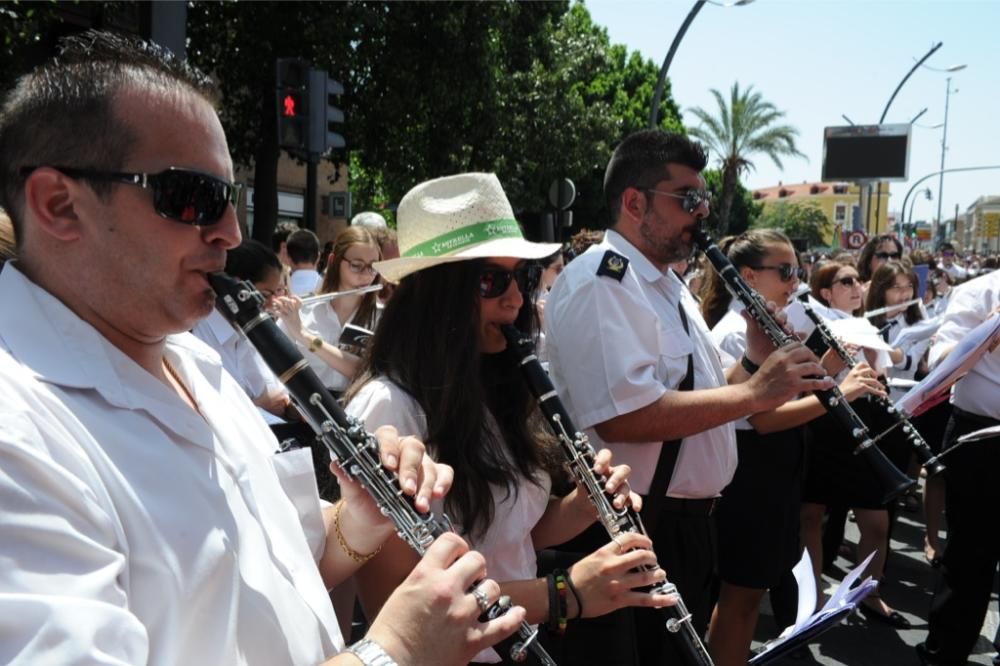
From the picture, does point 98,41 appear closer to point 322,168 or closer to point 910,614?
point 910,614

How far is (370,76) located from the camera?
47.2 ft

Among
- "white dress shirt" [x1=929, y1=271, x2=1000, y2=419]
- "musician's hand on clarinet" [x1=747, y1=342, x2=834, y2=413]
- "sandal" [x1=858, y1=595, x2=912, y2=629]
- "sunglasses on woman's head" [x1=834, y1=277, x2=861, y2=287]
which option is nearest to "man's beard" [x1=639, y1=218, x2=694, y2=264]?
"musician's hand on clarinet" [x1=747, y1=342, x2=834, y2=413]

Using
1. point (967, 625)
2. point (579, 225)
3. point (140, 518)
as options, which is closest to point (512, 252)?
point (140, 518)

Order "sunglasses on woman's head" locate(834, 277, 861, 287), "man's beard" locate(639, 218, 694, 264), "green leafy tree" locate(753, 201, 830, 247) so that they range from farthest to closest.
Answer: "green leafy tree" locate(753, 201, 830, 247)
"sunglasses on woman's head" locate(834, 277, 861, 287)
"man's beard" locate(639, 218, 694, 264)

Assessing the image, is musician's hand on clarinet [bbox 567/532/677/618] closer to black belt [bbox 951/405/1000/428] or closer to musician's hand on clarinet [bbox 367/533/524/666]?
musician's hand on clarinet [bbox 367/533/524/666]

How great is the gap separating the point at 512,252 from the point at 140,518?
1.49m

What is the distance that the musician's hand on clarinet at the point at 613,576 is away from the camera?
7.30 feet

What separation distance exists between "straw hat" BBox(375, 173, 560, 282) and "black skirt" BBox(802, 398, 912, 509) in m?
3.27

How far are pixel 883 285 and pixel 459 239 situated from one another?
553cm

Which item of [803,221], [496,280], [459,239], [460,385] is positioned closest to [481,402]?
[460,385]

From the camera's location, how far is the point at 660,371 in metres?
3.20

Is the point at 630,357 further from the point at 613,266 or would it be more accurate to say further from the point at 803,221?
the point at 803,221

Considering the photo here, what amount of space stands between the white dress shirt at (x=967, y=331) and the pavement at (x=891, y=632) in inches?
24.2

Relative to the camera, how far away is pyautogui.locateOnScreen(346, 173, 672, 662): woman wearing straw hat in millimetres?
2236
